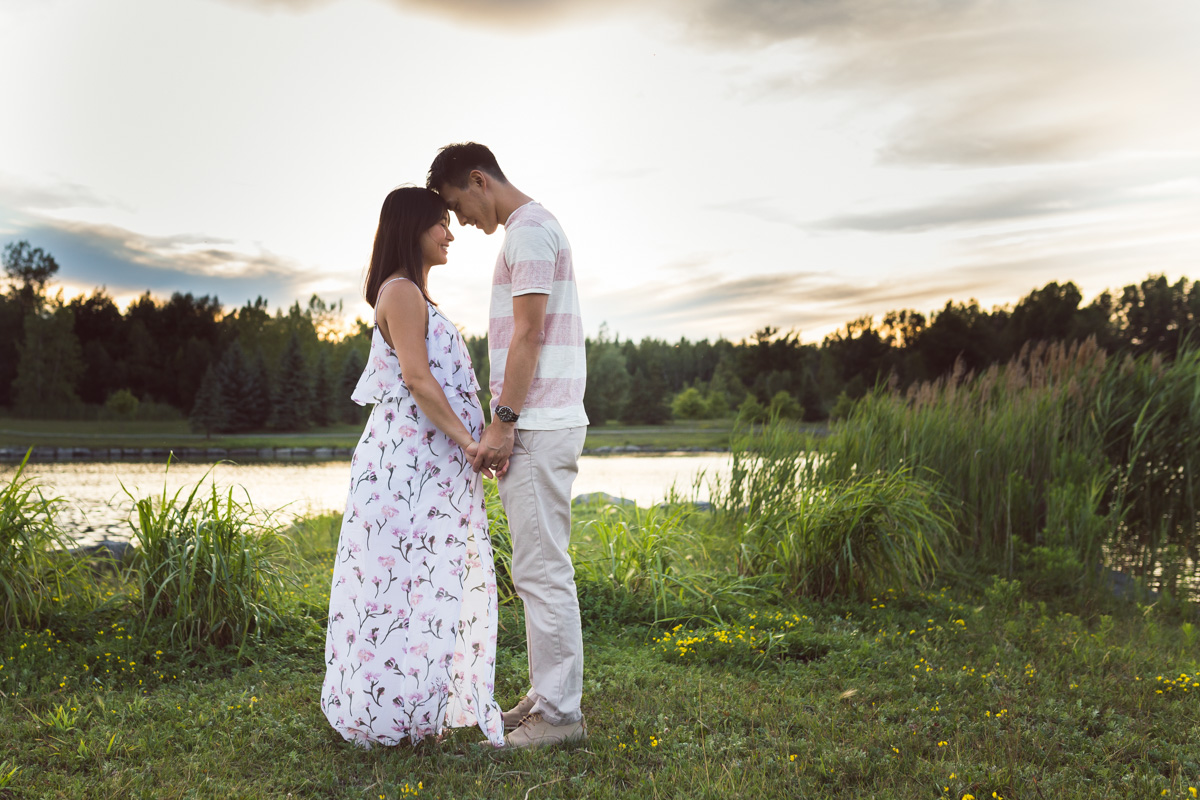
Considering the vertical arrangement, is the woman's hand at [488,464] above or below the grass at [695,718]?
above

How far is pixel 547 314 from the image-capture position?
2389 millimetres

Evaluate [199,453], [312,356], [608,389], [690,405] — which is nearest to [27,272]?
[312,356]

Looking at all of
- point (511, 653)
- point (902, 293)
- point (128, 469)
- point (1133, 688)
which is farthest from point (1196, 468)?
point (128, 469)

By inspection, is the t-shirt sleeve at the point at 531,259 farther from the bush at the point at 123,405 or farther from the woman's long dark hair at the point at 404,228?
the bush at the point at 123,405

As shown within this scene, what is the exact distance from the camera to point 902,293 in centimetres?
2155

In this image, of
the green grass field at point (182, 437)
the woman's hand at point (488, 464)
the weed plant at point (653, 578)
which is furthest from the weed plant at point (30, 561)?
the green grass field at point (182, 437)

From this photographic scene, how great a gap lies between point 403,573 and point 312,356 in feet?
158

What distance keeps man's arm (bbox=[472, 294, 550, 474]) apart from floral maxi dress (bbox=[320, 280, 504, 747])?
0.20 m

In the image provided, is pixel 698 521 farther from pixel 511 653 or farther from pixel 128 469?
pixel 128 469

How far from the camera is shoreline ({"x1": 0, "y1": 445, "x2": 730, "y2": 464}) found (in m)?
26.5

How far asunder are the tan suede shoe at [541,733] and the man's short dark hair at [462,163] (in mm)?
1805

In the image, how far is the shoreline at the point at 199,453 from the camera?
87.0 ft

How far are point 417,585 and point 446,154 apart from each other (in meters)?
1.42

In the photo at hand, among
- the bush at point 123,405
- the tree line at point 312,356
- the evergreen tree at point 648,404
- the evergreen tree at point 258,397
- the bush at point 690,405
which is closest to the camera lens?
the tree line at point 312,356
